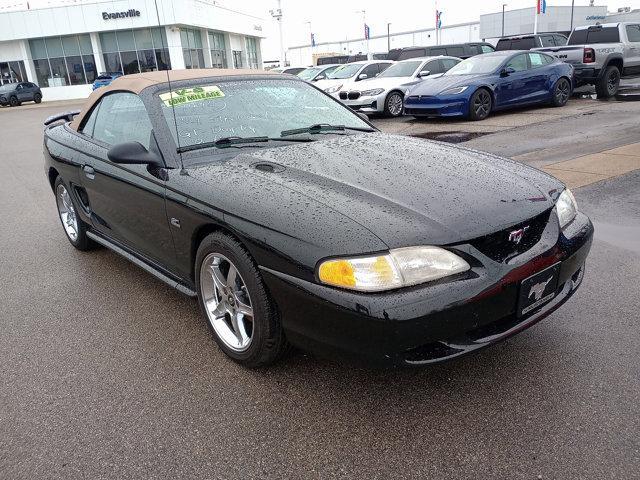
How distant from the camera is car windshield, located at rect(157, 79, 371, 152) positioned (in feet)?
10.7

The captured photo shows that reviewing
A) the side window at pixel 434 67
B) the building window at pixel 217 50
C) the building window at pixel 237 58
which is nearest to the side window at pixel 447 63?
the side window at pixel 434 67

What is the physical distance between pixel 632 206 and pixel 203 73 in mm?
4164

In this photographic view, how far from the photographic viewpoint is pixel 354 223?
7.42ft

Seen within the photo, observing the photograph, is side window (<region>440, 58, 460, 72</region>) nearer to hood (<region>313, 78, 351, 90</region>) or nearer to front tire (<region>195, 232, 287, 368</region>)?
hood (<region>313, 78, 351, 90</region>)

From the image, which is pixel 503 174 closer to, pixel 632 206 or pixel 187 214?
pixel 187 214

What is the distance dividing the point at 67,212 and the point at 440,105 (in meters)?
8.37

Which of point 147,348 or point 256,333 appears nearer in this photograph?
point 256,333

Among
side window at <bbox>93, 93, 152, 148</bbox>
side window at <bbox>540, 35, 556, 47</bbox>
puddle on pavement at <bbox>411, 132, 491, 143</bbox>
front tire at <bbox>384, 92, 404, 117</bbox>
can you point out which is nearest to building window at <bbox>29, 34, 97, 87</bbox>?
side window at <bbox>540, 35, 556, 47</bbox>

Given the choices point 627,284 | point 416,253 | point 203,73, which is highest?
point 203,73

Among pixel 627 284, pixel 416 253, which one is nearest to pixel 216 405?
pixel 416 253

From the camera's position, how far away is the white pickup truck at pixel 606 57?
43.8 ft

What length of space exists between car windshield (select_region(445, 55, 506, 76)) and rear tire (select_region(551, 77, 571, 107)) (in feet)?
5.56

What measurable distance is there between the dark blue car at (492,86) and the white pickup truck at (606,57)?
116 centimetres

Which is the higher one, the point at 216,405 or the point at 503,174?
→ the point at 503,174
